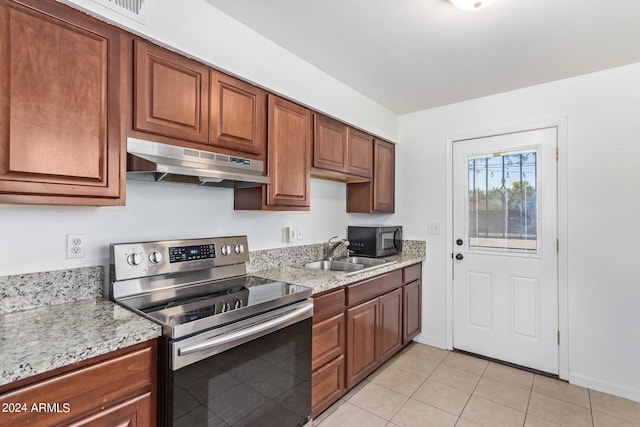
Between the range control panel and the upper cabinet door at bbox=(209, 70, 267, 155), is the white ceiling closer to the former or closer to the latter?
the upper cabinet door at bbox=(209, 70, 267, 155)

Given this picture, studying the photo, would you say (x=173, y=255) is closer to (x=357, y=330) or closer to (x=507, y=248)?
(x=357, y=330)

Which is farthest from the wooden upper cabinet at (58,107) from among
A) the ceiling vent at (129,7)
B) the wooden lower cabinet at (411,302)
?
the wooden lower cabinet at (411,302)

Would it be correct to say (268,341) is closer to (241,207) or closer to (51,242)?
(241,207)

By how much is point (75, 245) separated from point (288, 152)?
1260mm

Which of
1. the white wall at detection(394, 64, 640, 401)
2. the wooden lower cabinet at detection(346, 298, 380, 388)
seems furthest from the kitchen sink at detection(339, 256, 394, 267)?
the white wall at detection(394, 64, 640, 401)

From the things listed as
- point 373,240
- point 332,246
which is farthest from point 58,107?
point 373,240

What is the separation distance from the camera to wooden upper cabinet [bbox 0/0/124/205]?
111 cm

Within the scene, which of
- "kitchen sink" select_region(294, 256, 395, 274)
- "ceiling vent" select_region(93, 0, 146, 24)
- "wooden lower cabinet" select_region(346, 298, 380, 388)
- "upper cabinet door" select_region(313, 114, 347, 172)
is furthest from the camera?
"kitchen sink" select_region(294, 256, 395, 274)

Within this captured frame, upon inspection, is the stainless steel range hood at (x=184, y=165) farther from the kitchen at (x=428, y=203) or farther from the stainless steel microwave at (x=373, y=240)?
the stainless steel microwave at (x=373, y=240)

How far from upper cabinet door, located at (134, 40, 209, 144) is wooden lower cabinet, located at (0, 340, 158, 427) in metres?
0.95

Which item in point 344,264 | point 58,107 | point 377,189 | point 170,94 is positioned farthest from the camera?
point 377,189

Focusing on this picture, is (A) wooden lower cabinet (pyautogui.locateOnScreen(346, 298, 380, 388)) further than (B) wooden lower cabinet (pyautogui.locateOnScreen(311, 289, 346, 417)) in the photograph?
Yes

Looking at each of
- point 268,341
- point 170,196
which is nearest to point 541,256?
point 268,341

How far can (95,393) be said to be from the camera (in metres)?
1.04
